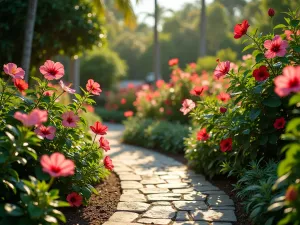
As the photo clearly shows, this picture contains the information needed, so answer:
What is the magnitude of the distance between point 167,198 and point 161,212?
51 centimetres

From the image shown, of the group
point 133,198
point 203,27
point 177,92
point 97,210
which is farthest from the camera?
point 203,27

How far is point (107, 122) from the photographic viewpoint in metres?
16.0

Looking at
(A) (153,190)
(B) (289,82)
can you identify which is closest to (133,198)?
(A) (153,190)

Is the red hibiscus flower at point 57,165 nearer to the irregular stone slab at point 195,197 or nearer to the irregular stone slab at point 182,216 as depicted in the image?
the irregular stone slab at point 182,216

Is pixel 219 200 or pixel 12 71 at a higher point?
pixel 12 71

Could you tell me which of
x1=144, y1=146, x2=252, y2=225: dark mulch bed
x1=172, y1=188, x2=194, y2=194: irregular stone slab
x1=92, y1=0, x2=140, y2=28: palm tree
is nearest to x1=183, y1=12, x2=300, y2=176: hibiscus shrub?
x1=144, y1=146, x2=252, y2=225: dark mulch bed

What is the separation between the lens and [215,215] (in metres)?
3.63

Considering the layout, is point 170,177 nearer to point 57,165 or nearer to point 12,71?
point 12,71

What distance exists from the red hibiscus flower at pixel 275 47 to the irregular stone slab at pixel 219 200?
55.8 inches

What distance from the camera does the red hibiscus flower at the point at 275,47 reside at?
12.3ft

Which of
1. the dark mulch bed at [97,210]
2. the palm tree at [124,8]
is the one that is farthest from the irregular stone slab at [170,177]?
the palm tree at [124,8]

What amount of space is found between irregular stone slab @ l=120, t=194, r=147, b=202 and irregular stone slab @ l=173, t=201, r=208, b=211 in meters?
0.35

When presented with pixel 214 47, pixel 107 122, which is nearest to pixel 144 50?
pixel 214 47

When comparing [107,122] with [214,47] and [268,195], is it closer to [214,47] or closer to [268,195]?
[268,195]
